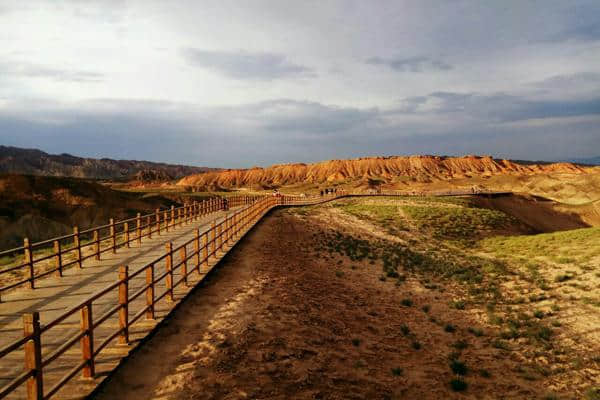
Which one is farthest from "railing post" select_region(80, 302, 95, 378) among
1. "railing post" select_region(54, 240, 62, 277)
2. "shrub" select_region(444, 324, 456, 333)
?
"shrub" select_region(444, 324, 456, 333)

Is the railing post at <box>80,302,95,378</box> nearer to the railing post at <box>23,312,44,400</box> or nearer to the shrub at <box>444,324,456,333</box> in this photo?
the railing post at <box>23,312,44,400</box>

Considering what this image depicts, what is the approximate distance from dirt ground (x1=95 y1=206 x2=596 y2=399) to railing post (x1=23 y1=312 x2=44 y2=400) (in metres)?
1.10

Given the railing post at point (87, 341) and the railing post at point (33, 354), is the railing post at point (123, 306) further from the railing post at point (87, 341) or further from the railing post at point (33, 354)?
the railing post at point (33, 354)

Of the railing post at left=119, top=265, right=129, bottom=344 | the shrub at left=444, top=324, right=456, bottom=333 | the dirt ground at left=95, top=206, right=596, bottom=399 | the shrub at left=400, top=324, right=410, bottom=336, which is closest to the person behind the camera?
the dirt ground at left=95, top=206, right=596, bottom=399

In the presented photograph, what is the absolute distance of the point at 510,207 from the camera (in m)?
59.7

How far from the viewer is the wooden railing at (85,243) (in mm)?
11234

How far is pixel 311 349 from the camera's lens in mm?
8672

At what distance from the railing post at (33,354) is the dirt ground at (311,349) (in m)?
1.10

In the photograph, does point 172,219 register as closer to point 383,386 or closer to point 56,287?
point 56,287

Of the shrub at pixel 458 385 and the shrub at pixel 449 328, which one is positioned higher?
the shrub at pixel 458 385

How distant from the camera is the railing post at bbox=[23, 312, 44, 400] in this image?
4.85 m

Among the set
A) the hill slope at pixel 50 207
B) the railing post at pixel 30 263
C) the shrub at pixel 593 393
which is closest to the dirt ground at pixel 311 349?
the shrub at pixel 593 393

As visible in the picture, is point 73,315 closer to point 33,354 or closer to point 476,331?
point 33,354

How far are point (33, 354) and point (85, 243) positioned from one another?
10457mm
